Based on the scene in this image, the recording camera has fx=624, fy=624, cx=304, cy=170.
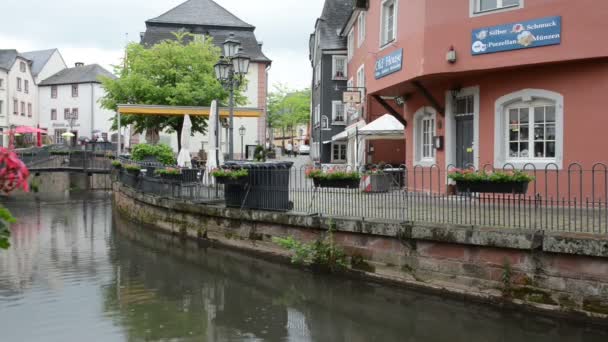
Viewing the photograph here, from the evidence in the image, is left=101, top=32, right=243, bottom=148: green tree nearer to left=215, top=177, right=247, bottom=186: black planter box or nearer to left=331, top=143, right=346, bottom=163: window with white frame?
left=331, top=143, right=346, bottom=163: window with white frame

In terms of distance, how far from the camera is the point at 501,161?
551 inches

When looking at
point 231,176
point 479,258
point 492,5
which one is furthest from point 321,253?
point 492,5

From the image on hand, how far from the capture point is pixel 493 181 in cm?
973

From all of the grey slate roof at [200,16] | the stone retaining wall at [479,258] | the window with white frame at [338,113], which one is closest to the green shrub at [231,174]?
the stone retaining wall at [479,258]

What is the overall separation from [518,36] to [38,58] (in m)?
65.1

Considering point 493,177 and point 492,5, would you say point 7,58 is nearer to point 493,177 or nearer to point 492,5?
point 492,5

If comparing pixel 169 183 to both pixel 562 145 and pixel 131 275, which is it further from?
pixel 562 145

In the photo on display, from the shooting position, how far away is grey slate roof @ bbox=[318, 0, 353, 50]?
3869 centimetres

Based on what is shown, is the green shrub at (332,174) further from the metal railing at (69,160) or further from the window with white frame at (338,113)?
the metal railing at (69,160)

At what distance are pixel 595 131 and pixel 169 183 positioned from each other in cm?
1091

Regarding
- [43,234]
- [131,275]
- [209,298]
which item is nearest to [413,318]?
[209,298]

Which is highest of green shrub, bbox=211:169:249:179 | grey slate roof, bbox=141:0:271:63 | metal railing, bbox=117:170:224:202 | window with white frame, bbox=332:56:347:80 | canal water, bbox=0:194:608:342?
grey slate roof, bbox=141:0:271:63

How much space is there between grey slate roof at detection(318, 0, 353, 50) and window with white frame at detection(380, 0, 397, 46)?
21.1 meters

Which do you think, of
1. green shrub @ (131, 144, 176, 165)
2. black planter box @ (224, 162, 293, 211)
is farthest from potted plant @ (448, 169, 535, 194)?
green shrub @ (131, 144, 176, 165)
